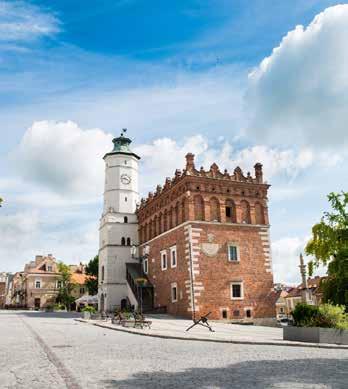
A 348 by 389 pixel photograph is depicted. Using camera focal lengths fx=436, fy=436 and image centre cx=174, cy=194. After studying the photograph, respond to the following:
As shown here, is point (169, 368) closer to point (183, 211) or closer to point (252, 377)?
point (252, 377)

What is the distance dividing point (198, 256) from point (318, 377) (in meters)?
25.8

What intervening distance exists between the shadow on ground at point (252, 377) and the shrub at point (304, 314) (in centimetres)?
635

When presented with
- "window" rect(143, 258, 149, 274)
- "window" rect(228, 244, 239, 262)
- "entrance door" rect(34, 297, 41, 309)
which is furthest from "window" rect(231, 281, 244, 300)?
"entrance door" rect(34, 297, 41, 309)

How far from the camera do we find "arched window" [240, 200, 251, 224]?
37.2 metres

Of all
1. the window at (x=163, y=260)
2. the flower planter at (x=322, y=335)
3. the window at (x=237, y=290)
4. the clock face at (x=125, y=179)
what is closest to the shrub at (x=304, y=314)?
the flower planter at (x=322, y=335)

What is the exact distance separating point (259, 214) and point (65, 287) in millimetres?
46339

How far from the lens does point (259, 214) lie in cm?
3788

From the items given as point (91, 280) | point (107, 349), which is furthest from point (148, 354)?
point (91, 280)

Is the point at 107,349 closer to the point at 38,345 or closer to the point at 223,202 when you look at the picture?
the point at 38,345

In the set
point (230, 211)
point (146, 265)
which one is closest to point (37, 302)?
point (146, 265)

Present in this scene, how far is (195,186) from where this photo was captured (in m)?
36.0

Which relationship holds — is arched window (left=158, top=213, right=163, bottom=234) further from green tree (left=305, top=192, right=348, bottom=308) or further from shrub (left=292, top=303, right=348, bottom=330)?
shrub (left=292, top=303, right=348, bottom=330)

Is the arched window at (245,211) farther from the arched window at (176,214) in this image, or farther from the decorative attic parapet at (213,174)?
the arched window at (176,214)

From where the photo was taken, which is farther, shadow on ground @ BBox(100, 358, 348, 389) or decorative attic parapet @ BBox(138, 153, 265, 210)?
decorative attic parapet @ BBox(138, 153, 265, 210)
